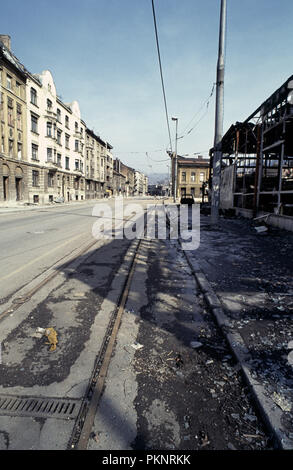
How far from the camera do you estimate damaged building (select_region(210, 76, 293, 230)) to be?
478 inches

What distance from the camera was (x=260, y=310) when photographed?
393 centimetres

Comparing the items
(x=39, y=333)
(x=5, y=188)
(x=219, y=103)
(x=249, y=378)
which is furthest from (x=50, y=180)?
(x=249, y=378)

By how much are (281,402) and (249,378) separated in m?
0.32

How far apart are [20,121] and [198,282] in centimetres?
3455

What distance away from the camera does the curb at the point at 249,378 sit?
6.15 feet

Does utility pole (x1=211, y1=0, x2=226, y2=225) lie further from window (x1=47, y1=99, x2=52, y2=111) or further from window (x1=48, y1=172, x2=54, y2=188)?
window (x1=47, y1=99, x2=52, y2=111)

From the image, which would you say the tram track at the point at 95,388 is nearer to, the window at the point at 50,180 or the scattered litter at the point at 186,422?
the scattered litter at the point at 186,422

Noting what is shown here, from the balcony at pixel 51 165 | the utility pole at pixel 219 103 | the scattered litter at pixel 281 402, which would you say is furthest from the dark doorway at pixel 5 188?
the scattered litter at pixel 281 402

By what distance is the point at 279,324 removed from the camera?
3502mm

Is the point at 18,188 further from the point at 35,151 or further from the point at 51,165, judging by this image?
the point at 51,165

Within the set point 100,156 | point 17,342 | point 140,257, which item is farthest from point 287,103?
point 100,156

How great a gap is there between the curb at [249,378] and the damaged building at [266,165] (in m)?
8.82
